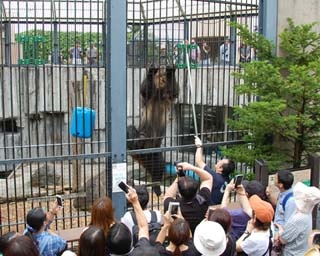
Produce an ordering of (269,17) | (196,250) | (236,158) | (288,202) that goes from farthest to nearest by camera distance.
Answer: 1. (269,17)
2. (236,158)
3. (288,202)
4. (196,250)

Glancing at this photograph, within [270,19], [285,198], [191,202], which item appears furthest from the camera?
[270,19]

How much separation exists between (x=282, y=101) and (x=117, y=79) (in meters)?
1.87

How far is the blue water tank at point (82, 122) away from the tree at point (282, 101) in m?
1.74

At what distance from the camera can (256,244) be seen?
3.70m

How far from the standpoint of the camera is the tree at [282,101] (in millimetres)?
5645

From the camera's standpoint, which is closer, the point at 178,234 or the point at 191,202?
the point at 178,234

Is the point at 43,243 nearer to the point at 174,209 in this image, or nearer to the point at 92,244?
the point at 92,244

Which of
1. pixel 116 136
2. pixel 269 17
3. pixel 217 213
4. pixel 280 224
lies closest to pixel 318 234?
pixel 217 213

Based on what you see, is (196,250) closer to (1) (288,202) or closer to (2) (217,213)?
(2) (217,213)

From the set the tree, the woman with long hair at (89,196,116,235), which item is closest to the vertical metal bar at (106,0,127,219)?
the tree

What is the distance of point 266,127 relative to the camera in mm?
5801

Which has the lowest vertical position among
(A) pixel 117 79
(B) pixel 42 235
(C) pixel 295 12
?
(B) pixel 42 235

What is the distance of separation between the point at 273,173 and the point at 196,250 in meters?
2.56

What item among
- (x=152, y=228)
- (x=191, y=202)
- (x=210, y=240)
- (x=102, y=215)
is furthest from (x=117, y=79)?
(x=210, y=240)
